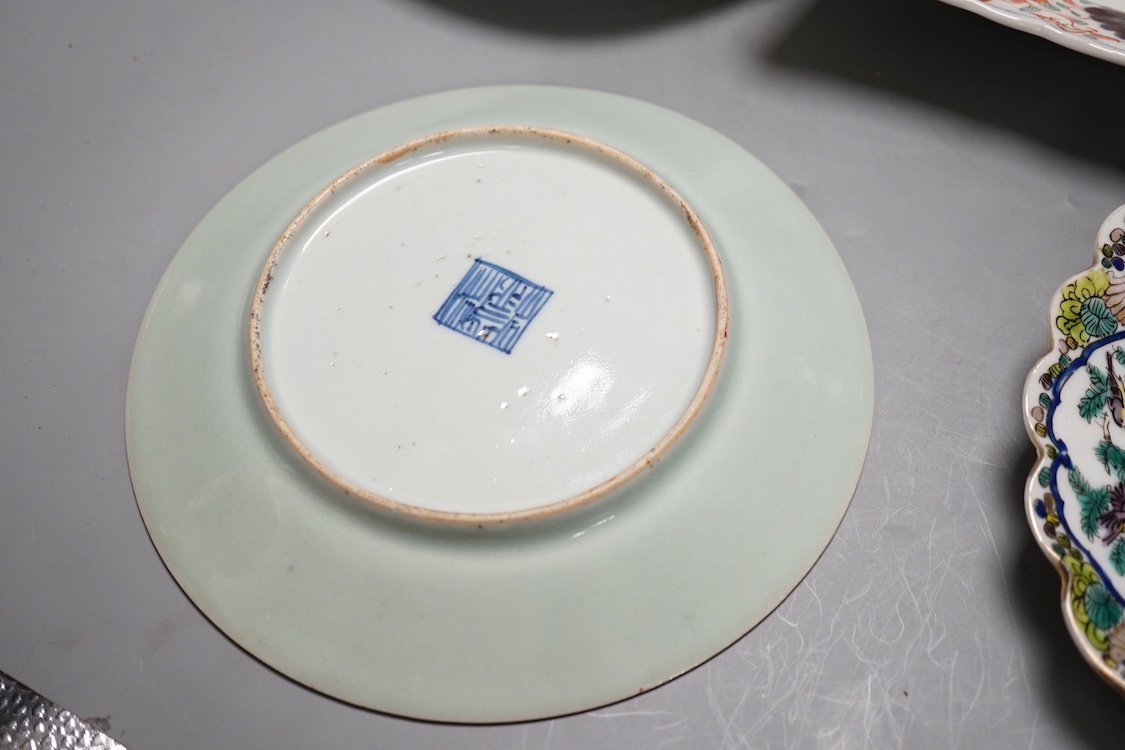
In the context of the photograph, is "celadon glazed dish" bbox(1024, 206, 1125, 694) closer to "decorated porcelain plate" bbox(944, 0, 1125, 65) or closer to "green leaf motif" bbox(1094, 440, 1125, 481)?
"green leaf motif" bbox(1094, 440, 1125, 481)

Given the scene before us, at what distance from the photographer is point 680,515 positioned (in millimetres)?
643

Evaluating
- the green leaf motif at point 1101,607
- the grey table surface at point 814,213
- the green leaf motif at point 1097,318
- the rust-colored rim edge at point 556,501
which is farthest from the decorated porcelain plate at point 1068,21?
the green leaf motif at point 1101,607

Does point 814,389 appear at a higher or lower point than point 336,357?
lower

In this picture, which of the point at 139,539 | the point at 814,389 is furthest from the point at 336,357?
the point at 814,389

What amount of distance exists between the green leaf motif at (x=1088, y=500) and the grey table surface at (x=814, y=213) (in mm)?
84

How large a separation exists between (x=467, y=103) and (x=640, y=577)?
52 cm

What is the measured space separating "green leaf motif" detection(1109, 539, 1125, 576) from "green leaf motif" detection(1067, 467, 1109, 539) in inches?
0.8

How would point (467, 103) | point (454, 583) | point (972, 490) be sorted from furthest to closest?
point (467, 103), point (972, 490), point (454, 583)

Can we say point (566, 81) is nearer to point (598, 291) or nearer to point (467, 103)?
point (467, 103)

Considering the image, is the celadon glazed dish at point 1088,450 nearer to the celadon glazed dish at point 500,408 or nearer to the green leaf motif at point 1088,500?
the green leaf motif at point 1088,500

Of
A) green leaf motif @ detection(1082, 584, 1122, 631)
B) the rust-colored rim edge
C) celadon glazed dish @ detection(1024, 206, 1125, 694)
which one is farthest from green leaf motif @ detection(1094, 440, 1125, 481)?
the rust-colored rim edge

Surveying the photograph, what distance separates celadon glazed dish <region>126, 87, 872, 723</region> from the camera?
0.62m

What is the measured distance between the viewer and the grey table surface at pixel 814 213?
2.16 feet

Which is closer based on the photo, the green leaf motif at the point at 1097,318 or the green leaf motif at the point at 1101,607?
the green leaf motif at the point at 1101,607
